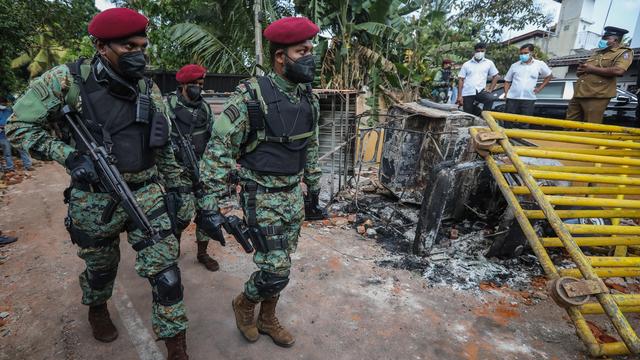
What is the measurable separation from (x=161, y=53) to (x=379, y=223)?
9.86 m

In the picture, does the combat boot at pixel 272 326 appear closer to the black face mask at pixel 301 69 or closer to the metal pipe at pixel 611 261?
the black face mask at pixel 301 69

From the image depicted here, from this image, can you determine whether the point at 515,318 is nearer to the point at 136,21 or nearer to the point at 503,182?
the point at 503,182

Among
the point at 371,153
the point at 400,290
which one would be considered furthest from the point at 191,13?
the point at 400,290

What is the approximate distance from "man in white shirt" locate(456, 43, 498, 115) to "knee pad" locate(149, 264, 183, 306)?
6.26m

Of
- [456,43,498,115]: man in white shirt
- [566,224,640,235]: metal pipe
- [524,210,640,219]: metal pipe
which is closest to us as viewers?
[566,224,640,235]: metal pipe

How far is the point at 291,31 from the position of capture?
1.91 metres

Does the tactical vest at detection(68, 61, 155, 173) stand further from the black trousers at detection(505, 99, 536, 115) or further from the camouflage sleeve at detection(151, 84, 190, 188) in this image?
the black trousers at detection(505, 99, 536, 115)

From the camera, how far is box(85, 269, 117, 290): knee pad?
6.73 feet

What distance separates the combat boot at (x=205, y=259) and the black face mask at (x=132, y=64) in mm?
1882

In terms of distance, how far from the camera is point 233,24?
10062mm

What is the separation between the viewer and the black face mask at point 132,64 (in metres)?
1.80

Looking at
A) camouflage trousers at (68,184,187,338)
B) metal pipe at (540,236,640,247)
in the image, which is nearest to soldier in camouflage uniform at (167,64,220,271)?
camouflage trousers at (68,184,187,338)

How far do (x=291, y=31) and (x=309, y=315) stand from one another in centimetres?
202

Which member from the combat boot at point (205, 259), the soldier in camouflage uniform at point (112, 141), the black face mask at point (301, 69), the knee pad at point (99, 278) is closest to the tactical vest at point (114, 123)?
the soldier in camouflage uniform at point (112, 141)
